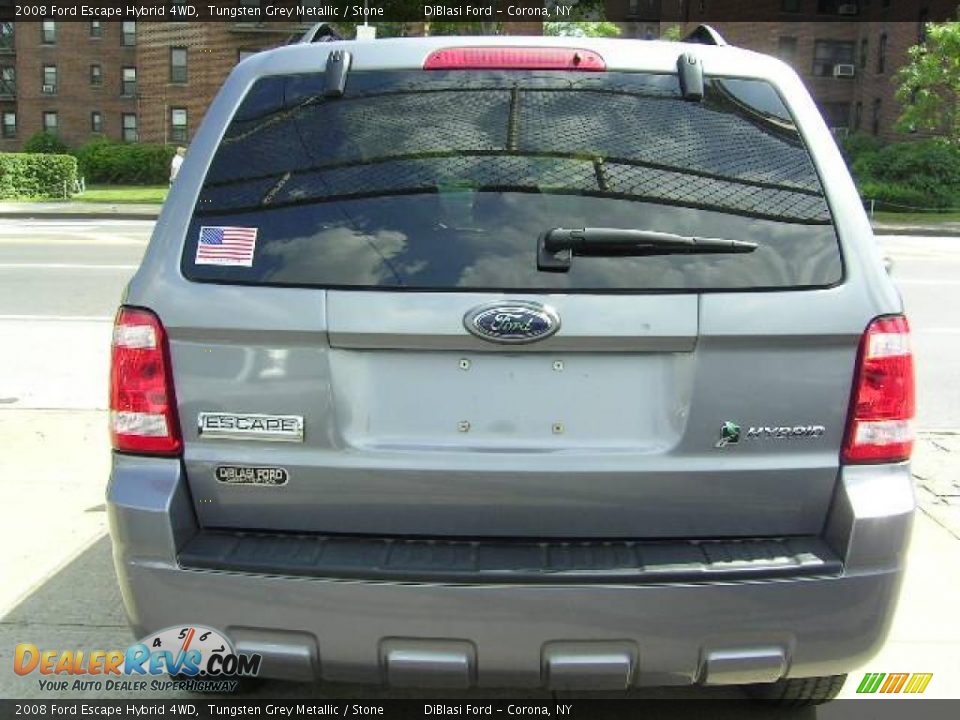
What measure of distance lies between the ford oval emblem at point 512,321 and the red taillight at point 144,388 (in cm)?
79

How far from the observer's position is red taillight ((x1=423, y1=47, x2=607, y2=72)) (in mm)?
2512

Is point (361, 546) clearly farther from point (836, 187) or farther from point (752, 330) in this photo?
point (836, 187)

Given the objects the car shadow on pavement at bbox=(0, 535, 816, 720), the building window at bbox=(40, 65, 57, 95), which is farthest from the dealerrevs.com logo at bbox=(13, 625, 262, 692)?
the building window at bbox=(40, 65, 57, 95)

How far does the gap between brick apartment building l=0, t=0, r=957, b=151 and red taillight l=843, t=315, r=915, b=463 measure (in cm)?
3913

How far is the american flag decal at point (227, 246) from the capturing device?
7.52 ft

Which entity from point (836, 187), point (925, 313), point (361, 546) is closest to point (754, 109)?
point (836, 187)

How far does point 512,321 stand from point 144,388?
3.14ft

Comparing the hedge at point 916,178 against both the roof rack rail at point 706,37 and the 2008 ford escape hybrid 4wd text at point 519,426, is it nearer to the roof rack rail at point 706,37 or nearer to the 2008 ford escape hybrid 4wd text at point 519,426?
the roof rack rail at point 706,37

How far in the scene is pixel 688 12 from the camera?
50062 millimetres

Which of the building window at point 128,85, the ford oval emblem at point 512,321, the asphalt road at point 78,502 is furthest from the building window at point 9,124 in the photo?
the ford oval emblem at point 512,321

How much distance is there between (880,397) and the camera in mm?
2305

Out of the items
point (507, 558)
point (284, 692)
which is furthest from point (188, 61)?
point (507, 558)

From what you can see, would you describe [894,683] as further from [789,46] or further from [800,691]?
[789,46]

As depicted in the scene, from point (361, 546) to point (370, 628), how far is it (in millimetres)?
201
